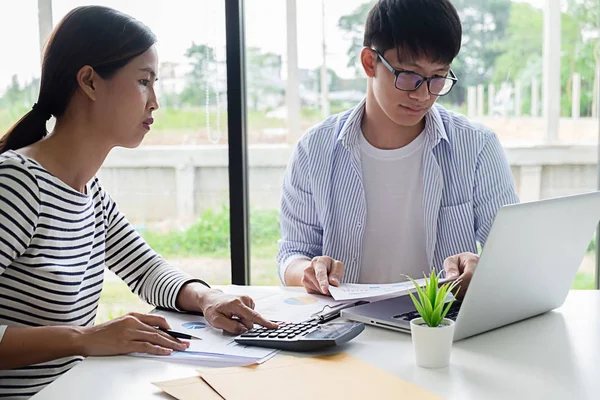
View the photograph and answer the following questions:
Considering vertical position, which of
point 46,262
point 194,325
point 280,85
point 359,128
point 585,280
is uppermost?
point 280,85

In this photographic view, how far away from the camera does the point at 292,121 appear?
2508 millimetres

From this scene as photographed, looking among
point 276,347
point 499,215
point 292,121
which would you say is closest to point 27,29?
point 292,121

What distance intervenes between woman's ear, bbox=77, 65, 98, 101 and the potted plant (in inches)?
33.7

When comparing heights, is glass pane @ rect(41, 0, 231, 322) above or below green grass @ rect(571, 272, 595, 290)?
above

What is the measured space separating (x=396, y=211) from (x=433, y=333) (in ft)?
2.85

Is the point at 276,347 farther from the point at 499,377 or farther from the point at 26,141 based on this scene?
the point at 26,141

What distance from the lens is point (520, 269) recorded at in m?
1.27

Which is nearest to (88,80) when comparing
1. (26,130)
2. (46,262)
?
(26,130)

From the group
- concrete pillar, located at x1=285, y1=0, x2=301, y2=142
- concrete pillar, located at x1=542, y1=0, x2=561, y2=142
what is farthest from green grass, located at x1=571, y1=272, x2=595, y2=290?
concrete pillar, located at x1=285, y1=0, x2=301, y2=142

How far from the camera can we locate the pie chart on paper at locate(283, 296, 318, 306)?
59.3 inches

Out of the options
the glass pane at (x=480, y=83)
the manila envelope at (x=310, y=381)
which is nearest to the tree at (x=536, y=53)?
the glass pane at (x=480, y=83)

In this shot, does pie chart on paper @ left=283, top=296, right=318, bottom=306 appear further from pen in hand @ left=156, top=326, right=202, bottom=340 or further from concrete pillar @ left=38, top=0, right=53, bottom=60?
concrete pillar @ left=38, top=0, right=53, bottom=60

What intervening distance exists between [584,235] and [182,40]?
63.9 inches

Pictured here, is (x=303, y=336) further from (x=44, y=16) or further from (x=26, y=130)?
(x=44, y=16)
